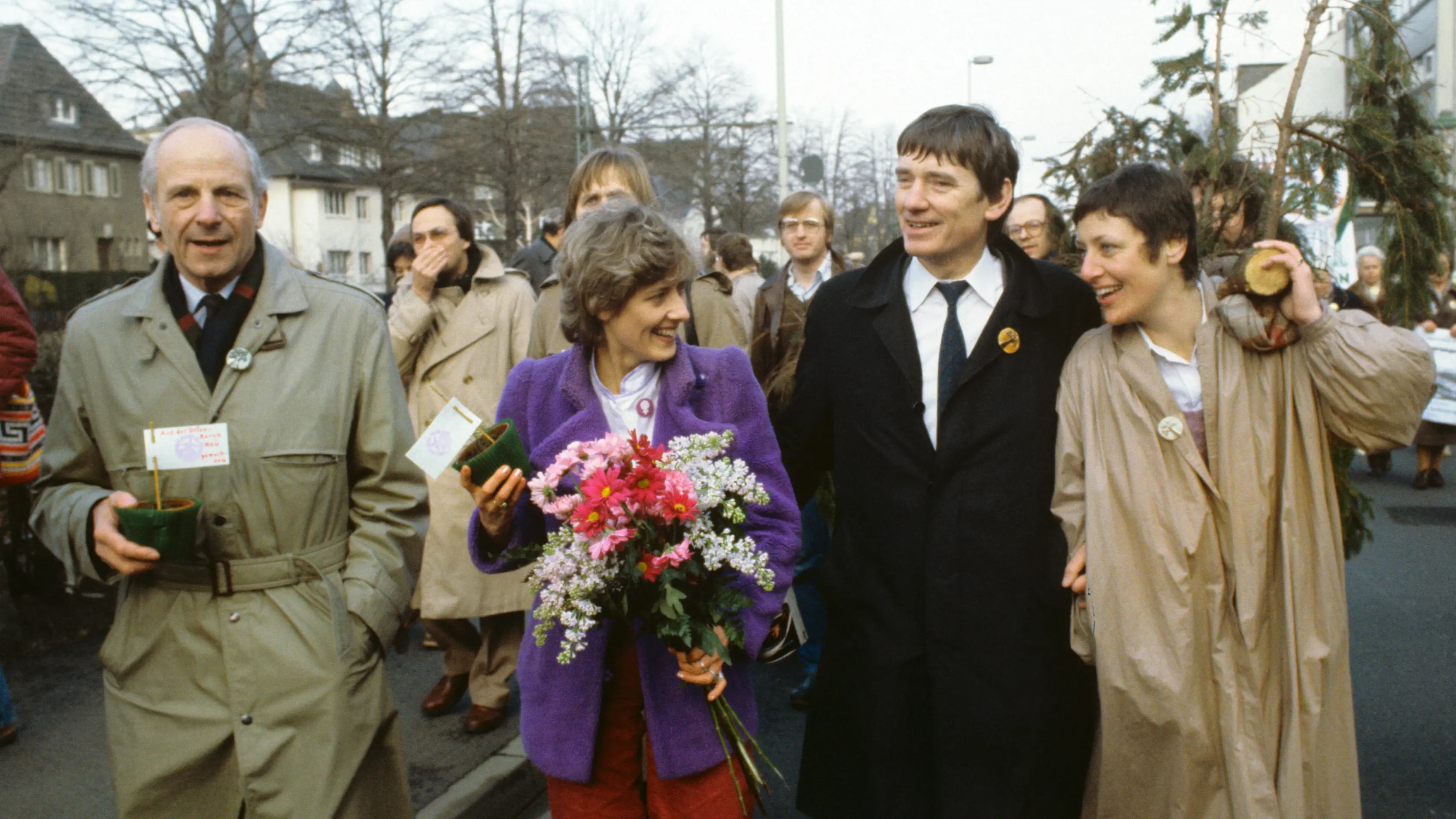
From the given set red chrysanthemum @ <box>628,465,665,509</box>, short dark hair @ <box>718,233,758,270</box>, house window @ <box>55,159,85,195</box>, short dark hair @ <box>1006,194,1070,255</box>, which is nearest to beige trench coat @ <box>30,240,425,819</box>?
red chrysanthemum @ <box>628,465,665,509</box>

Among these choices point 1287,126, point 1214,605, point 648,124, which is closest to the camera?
point 1214,605

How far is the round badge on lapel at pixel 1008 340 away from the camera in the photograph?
3.26 meters

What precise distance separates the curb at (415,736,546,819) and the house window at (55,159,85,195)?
52187 mm

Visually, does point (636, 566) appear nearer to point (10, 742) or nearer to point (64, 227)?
point (10, 742)

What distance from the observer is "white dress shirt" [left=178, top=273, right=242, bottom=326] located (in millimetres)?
2852

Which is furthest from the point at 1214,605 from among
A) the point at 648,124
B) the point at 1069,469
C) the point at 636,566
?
the point at 648,124

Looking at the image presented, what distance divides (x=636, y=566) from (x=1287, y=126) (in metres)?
2.70

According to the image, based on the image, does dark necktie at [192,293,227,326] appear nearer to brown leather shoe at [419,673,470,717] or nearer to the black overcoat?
the black overcoat

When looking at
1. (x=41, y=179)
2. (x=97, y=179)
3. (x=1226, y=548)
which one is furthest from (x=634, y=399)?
(x=97, y=179)

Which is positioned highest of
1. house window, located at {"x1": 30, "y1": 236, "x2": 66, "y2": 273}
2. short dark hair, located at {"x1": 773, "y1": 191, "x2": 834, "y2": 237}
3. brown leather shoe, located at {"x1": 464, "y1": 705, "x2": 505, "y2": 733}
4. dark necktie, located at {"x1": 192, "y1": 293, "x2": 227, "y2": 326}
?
house window, located at {"x1": 30, "y1": 236, "x2": 66, "y2": 273}

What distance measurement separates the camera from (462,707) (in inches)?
222

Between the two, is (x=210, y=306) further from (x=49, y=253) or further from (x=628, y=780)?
(x=49, y=253)

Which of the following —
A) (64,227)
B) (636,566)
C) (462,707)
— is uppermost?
(64,227)

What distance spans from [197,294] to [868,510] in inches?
75.6
